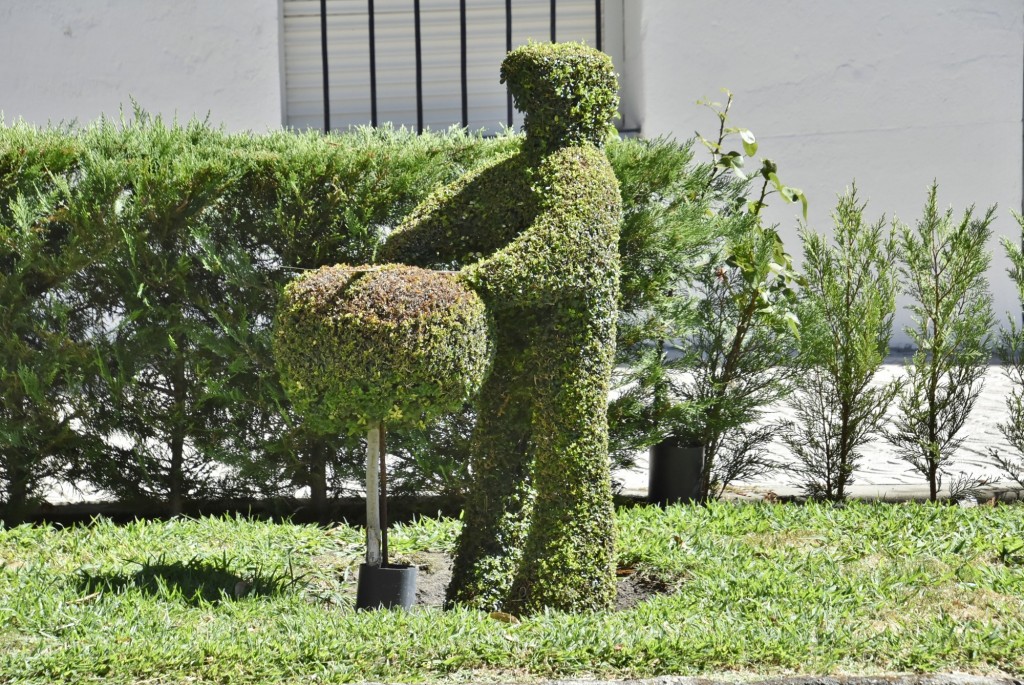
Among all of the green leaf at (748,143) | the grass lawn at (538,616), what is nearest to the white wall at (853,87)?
the green leaf at (748,143)

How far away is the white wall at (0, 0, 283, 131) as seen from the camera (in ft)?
35.2

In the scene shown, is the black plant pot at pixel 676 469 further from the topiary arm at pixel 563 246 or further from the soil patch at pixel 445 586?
the topiary arm at pixel 563 246

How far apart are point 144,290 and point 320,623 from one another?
2523 millimetres

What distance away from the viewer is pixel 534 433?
165 inches

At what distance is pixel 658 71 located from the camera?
11297 mm

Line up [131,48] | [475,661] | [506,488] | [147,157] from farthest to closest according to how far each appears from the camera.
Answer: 1. [131,48]
2. [147,157]
3. [506,488]
4. [475,661]

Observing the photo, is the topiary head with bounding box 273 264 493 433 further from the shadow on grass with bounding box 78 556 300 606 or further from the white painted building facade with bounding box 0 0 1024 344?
the white painted building facade with bounding box 0 0 1024 344

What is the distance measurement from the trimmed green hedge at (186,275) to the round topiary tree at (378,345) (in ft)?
6.22

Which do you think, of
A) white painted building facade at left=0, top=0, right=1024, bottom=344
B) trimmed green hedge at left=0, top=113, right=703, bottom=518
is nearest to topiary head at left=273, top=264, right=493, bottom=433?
trimmed green hedge at left=0, top=113, right=703, bottom=518

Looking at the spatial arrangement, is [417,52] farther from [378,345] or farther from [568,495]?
[378,345]

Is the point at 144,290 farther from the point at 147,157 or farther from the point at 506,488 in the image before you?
the point at 506,488

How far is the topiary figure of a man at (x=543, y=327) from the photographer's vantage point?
4043 mm

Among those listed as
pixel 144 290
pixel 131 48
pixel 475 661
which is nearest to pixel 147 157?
pixel 144 290

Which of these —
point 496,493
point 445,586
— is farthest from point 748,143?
point 445,586
